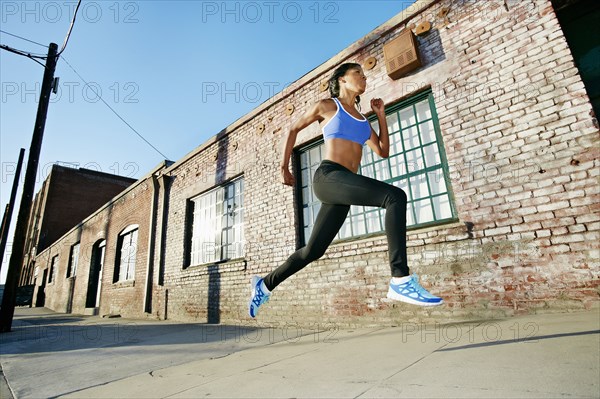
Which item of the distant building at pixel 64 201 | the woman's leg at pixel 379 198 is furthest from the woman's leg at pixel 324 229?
the distant building at pixel 64 201

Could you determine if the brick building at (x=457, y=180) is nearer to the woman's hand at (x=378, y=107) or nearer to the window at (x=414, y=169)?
the window at (x=414, y=169)

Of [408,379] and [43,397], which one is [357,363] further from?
[43,397]

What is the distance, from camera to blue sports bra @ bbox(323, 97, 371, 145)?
2.20 meters

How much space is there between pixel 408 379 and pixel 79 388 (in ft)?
7.98

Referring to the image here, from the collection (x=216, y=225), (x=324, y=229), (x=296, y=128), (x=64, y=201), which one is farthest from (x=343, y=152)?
(x=64, y=201)

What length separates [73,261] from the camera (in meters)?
16.5

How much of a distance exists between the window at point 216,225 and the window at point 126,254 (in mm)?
3254

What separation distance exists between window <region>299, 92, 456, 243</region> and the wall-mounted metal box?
45cm

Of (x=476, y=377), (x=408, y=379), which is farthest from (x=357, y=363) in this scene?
(x=476, y=377)

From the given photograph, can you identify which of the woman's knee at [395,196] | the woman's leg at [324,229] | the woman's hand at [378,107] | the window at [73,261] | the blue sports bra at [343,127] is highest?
the window at [73,261]

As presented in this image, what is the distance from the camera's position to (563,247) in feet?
10.2

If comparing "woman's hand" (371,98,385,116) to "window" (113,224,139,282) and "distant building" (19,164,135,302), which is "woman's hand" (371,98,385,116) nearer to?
"window" (113,224,139,282)

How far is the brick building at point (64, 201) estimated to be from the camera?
24.1 meters

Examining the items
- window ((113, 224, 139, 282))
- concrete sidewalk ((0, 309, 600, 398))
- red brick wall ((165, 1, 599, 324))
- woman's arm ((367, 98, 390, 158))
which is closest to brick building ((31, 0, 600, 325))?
red brick wall ((165, 1, 599, 324))
